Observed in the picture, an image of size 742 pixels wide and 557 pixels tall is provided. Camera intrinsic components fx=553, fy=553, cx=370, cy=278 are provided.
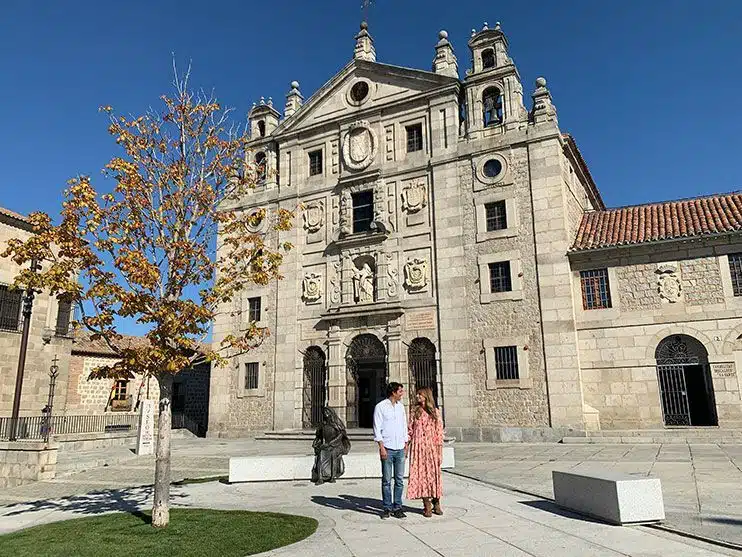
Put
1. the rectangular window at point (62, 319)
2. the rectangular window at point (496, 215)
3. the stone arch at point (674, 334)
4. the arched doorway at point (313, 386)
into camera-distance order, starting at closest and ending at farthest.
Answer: the stone arch at point (674, 334), the rectangular window at point (496, 215), the arched doorway at point (313, 386), the rectangular window at point (62, 319)

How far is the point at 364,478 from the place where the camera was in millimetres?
11344

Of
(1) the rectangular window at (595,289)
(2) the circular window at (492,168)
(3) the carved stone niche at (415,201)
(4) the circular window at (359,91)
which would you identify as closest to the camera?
(1) the rectangular window at (595,289)

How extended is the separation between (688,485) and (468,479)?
3763 mm

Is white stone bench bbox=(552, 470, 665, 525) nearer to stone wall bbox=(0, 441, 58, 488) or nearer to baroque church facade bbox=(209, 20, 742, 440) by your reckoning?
baroque church facade bbox=(209, 20, 742, 440)

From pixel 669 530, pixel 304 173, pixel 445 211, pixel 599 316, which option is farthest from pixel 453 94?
pixel 669 530

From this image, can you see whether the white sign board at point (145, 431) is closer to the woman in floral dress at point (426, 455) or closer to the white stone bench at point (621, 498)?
the woman in floral dress at point (426, 455)

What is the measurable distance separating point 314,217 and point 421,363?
8694mm

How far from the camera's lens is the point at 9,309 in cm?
2333

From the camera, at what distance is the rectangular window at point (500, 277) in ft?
70.8

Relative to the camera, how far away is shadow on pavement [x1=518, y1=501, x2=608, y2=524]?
273 inches

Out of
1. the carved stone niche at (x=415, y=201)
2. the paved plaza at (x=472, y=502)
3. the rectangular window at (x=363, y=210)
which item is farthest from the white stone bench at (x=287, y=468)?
the rectangular window at (x=363, y=210)

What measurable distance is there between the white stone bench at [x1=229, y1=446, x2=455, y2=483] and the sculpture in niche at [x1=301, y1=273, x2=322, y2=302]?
1403 centimetres

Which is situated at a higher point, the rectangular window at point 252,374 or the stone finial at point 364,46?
the stone finial at point 364,46

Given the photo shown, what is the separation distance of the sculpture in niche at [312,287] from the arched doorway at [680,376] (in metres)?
13.9
